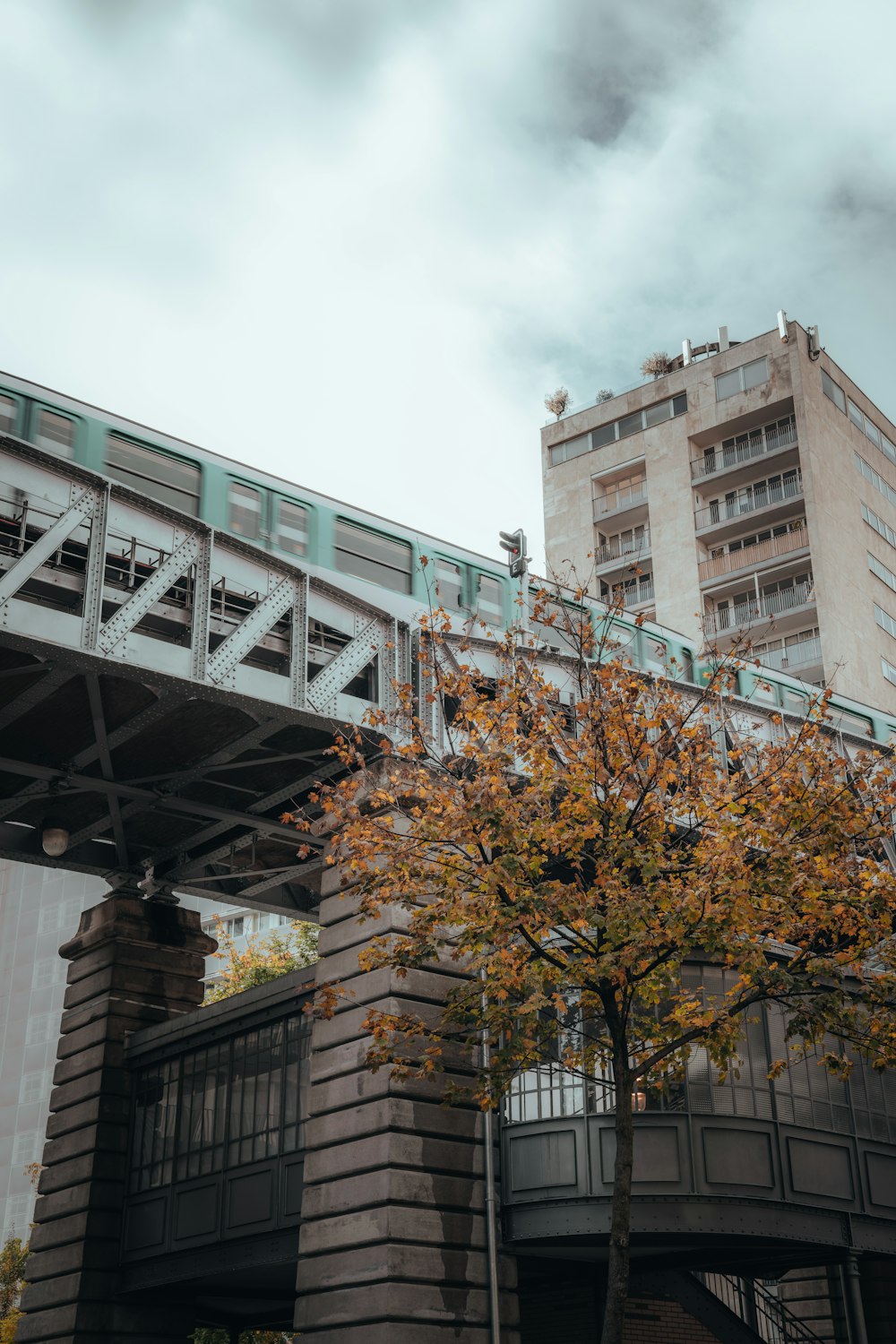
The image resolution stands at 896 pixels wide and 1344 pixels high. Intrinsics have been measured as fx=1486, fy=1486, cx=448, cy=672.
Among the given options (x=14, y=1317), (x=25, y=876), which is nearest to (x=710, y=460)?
(x=14, y=1317)

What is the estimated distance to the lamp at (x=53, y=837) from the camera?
27.2m

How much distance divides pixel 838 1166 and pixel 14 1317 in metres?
41.8

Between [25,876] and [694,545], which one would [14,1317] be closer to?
[694,545]

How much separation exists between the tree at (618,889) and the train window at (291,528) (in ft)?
18.0

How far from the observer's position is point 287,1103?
2195 cm

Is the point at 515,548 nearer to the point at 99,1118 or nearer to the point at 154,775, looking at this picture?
the point at 154,775

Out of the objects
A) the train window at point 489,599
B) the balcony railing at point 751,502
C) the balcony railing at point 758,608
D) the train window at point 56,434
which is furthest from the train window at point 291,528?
the balcony railing at point 751,502

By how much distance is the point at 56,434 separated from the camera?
2234 cm

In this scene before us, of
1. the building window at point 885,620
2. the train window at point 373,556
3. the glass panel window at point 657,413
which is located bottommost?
the train window at point 373,556

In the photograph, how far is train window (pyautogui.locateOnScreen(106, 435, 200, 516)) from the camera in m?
22.9

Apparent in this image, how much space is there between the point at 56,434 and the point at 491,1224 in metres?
12.9

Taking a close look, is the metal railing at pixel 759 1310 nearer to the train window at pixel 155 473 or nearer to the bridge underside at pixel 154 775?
the bridge underside at pixel 154 775

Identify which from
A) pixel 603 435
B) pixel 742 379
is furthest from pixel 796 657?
pixel 603 435

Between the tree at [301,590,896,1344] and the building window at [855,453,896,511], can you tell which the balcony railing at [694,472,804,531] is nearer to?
the building window at [855,453,896,511]
